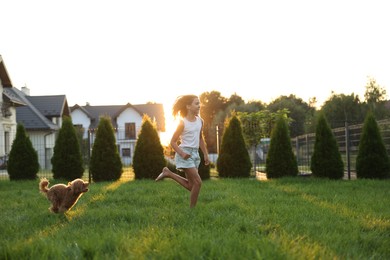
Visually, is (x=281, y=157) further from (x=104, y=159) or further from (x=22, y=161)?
(x=22, y=161)

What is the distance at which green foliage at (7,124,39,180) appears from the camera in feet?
49.6

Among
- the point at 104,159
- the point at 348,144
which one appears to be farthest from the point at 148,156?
the point at 348,144

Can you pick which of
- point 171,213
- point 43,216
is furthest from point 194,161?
point 43,216

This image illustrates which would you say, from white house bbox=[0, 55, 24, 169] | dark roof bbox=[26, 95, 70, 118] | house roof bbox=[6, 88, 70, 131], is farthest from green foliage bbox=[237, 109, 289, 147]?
dark roof bbox=[26, 95, 70, 118]

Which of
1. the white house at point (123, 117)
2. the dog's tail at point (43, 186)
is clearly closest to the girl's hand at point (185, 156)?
the dog's tail at point (43, 186)

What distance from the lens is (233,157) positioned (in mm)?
14539

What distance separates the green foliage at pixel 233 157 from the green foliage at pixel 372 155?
11.7 ft

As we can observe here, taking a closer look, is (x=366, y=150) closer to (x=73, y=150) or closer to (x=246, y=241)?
(x=73, y=150)

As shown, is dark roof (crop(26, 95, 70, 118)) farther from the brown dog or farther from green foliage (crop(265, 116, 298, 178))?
the brown dog

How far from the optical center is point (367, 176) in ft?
43.8

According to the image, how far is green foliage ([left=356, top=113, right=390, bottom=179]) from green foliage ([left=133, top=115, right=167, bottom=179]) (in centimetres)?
638

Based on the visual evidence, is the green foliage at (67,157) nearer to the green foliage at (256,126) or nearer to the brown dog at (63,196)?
the brown dog at (63,196)

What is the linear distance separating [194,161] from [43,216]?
2.35m

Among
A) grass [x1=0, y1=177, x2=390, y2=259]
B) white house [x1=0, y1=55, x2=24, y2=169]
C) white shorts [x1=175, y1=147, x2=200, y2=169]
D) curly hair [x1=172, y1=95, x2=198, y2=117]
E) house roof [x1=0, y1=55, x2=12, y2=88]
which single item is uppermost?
house roof [x1=0, y1=55, x2=12, y2=88]
